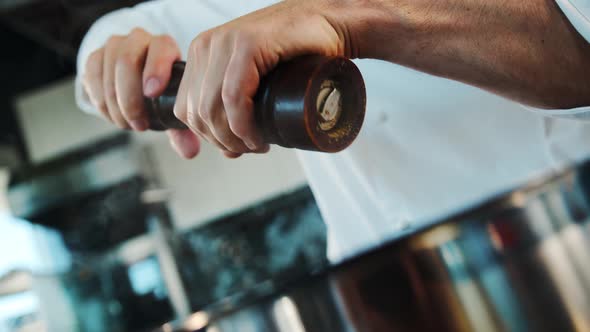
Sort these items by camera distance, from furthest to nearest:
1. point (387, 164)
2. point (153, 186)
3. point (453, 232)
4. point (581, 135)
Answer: point (153, 186), point (581, 135), point (387, 164), point (453, 232)

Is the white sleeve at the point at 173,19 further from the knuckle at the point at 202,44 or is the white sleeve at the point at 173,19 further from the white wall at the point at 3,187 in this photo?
the white wall at the point at 3,187

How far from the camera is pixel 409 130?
2.06 feet

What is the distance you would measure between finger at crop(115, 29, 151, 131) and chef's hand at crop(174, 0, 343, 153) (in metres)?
0.11

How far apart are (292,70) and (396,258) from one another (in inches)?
5.8

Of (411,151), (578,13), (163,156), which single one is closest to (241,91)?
(578,13)

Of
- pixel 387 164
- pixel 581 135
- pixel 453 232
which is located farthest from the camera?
pixel 581 135

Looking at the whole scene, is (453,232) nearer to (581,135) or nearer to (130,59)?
(130,59)

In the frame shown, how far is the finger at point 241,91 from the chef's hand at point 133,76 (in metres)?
0.13

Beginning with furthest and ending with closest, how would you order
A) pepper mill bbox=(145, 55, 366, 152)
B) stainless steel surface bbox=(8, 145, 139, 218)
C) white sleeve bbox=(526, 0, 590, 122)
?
stainless steel surface bbox=(8, 145, 139, 218) → white sleeve bbox=(526, 0, 590, 122) → pepper mill bbox=(145, 55, 366, 152)

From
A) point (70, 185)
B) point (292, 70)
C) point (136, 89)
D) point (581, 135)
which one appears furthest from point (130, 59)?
point (70, 185)

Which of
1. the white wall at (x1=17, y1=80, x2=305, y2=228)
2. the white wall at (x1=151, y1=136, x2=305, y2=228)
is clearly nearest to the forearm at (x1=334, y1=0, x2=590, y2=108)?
the white wall at (x1=151, y1=136, x2=305, y2=228)

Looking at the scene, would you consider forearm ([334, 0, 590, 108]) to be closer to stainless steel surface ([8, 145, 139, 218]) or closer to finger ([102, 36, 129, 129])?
finger ([102, 36, 129, 129])

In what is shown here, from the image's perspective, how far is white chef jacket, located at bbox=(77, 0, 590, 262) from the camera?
0.59m

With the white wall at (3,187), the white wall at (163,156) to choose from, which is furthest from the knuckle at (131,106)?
the white wall at (3,187)
